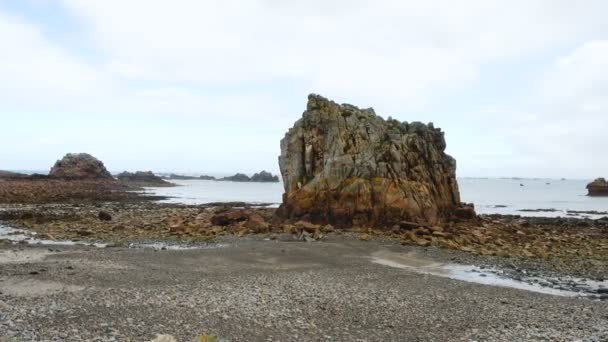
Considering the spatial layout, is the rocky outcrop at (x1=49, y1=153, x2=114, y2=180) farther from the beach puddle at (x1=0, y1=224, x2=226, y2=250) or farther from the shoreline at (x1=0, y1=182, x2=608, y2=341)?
the beach puddle at (x1=0, y1=224, x2=226, y2=250)

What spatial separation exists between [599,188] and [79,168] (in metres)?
111

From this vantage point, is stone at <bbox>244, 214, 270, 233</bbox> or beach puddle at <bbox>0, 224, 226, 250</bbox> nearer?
beach puddle at <bbox>0, 224, 226, 250</bbox>

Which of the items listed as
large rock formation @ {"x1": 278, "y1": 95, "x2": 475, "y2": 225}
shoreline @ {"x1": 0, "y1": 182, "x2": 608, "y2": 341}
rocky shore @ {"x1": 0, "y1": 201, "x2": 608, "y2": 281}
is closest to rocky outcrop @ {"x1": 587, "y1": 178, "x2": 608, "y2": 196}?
rocky shore @ {"x1": 0, "y1": 201, "x2": 608, "y2": 281}

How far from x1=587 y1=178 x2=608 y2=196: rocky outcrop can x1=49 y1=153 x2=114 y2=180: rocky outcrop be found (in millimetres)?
106162

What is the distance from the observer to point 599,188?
4353 inches

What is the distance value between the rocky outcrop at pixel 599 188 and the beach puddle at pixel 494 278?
336ft

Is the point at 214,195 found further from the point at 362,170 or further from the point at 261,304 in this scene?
the point at 261,304

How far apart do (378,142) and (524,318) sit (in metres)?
26.0

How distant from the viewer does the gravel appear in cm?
1204

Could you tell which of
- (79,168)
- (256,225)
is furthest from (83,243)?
(79,168)

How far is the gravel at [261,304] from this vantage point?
1204 centimetres

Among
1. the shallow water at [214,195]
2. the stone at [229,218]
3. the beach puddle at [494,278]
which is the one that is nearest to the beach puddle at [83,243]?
the stone at [229,218]

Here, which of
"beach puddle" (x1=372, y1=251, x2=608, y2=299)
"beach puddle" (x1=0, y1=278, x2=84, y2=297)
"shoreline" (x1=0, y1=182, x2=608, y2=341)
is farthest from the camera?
"beach puddle" (x1=372, y1=251, x2=608, y2=299)

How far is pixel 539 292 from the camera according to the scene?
17891mm
